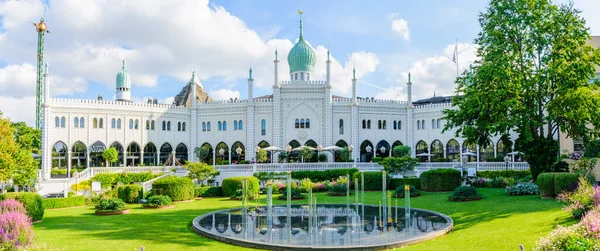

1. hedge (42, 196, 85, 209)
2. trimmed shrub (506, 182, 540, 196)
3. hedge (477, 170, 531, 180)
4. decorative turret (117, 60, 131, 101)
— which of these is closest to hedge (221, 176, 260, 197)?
hedge (42, 196, 85, 209)

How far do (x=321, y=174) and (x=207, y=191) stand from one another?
38.5 ft

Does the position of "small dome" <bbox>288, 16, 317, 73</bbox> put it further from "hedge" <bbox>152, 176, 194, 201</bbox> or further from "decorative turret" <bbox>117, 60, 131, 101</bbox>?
"hedge" <bbox>152, 176, 194, 201</bbox>

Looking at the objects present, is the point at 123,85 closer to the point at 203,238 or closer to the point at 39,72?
the point at 39,72

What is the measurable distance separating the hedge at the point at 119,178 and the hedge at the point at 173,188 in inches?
631

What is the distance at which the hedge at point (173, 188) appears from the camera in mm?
29109

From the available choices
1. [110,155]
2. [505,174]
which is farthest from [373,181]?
[110,155]

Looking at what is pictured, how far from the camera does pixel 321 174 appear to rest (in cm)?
4112

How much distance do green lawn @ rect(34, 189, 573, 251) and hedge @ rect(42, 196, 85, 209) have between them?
1527 millimetres

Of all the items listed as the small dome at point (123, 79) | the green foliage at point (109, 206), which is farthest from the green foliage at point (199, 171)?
the small dome at point (123, 79)

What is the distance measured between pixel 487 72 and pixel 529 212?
29.9 feet

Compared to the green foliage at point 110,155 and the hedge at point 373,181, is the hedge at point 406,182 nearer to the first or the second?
the hedge at point 373,181

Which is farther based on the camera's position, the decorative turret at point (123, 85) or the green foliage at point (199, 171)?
the decorative turret at point (123, 85)

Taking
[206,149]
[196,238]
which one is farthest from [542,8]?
[206,149]

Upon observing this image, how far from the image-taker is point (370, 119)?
59.8 meters
